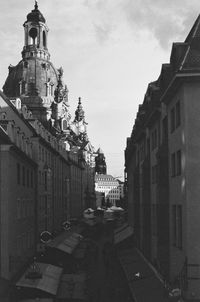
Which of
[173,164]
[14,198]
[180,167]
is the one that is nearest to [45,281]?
[14,198]

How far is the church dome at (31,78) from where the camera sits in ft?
438

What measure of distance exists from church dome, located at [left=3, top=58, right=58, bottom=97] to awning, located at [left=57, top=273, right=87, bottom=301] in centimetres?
10076

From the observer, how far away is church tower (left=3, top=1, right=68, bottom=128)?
13238 centimetres

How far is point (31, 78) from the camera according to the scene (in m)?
136

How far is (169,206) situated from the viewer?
1070 inches

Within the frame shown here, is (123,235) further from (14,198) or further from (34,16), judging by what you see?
(34,16)

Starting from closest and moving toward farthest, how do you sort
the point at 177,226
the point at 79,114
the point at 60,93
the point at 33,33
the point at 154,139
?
1. the point at 177,226
2. the point at 154,139
3. the point at 60,93
4. the point at 33,33
5. the point at 79,114

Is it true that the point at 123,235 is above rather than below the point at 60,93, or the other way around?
below

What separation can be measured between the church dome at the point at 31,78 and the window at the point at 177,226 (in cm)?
10914

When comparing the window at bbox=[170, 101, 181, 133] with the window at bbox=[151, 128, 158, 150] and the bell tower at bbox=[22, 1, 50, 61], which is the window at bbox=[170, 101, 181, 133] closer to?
the window at bbox=[151, 128, 158, 150]

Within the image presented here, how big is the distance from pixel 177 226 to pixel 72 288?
983cm

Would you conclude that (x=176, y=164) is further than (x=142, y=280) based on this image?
No

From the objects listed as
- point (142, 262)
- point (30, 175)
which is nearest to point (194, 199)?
point (142, 262)

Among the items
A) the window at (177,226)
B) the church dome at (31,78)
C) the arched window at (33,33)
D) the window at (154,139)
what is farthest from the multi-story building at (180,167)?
the arched window at (33,33)
